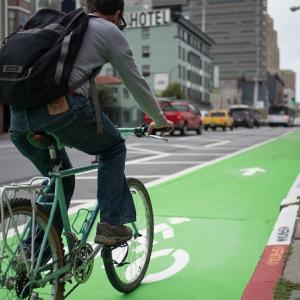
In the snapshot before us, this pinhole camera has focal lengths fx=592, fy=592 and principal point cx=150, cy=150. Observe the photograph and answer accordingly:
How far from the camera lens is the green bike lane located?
4137 mm

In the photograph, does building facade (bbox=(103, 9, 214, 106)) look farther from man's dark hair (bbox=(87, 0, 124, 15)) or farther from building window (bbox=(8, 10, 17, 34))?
man's dark hair (bbox=(87, 0, 124, 15))

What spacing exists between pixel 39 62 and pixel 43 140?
1.41ft

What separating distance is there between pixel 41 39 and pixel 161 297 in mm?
1943

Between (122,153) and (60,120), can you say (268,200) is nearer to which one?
(122,153)

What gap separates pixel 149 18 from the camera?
3263 inches

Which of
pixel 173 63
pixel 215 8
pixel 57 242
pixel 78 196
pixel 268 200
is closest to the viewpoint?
pixel 57 242

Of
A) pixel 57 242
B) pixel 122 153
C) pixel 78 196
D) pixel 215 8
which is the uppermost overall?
pixel 215 8

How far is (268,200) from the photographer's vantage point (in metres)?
7.98

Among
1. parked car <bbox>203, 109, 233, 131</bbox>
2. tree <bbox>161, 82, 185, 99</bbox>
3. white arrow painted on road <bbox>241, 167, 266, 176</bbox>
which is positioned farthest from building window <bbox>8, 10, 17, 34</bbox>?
tree <bbox>161, 82, 185, 99</bbox>

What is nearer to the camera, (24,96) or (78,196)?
(24,96)

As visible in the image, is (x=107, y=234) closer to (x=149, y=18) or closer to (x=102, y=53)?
(x=102, y=53)

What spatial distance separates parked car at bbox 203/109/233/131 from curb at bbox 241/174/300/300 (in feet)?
131

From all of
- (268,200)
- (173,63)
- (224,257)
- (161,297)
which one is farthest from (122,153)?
(173,63)

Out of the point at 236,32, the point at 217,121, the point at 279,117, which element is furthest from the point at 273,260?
the point at 236,32
